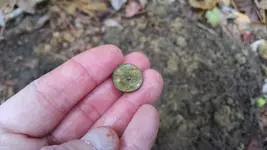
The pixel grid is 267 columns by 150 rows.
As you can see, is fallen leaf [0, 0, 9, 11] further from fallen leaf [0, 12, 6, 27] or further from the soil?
the soil

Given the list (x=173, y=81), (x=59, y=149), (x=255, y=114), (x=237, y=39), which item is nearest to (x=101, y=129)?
(x=59, y=149)

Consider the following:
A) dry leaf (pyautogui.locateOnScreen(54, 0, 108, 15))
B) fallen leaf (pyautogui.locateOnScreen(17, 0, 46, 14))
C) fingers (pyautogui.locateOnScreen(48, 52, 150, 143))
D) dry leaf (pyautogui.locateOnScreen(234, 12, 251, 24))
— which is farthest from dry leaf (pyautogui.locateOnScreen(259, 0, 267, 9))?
fallen leaf (pyautogui.locateOnScreen(17, 0, 46, 14))

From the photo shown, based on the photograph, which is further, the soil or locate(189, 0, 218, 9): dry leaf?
locate(189, 0, 218, 9): dry leaf

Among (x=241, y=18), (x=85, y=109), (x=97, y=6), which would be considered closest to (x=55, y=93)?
(x=85, y=109)

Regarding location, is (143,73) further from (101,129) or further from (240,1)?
(240,1)

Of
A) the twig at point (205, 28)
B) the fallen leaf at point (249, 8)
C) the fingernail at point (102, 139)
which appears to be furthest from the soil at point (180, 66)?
the fingernail at point (102, 139)
